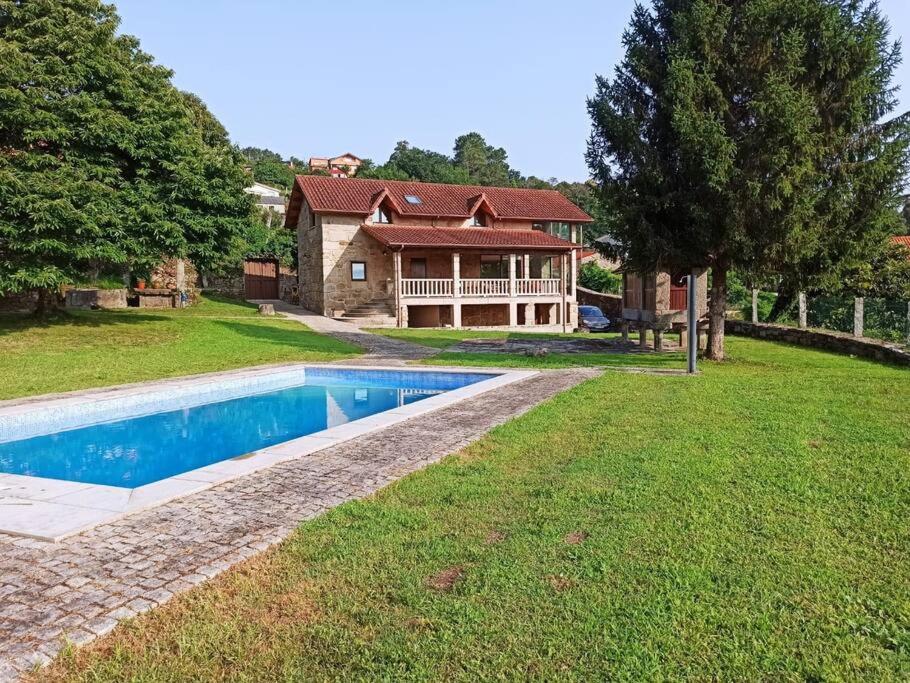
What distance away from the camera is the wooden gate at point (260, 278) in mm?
39969

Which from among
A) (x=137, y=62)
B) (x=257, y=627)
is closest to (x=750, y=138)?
(x=257, y=627)

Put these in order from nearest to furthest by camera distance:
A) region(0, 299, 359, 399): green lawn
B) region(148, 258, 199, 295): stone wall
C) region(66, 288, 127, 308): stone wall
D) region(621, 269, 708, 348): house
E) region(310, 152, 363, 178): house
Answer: region(0, 299, 359, 399): green lawn
region(621, 269, 708, 348): house
region(66, 288, 127, 308): stone wall
region(148, 258, 199, 295): stone wall
region(310, 152, 363, 178): house

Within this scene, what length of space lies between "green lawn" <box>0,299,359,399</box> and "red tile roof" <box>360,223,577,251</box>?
733cm

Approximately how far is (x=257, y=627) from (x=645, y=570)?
2.14 m

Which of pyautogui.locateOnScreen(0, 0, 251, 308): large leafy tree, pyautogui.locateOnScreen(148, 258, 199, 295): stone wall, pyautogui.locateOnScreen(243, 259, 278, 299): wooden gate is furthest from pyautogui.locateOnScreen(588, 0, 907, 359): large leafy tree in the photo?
pyautogui.locateOnScreen(243, 259, 278, 299): wooden gate

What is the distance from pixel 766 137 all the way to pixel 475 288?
18369 mm

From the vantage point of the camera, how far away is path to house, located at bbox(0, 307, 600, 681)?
10.2ft

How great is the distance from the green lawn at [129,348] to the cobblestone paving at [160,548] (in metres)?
7.85

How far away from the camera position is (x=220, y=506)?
486 centimetres

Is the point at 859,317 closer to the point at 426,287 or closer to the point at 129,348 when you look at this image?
the point at 426,287

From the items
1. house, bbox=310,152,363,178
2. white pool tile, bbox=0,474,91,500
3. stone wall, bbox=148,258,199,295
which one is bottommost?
white pool tile, bbox=0,474,91,500

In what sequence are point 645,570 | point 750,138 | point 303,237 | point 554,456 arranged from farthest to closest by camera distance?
1. point 303,237
2. point 750,138
3. point 554,456
4. point 645,570

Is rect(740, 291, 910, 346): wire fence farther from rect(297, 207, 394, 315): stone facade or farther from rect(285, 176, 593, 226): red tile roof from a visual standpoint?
rect(297, 207, 394, 315): stone facade

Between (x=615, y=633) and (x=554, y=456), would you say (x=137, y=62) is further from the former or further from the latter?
(x=615, y=633)
